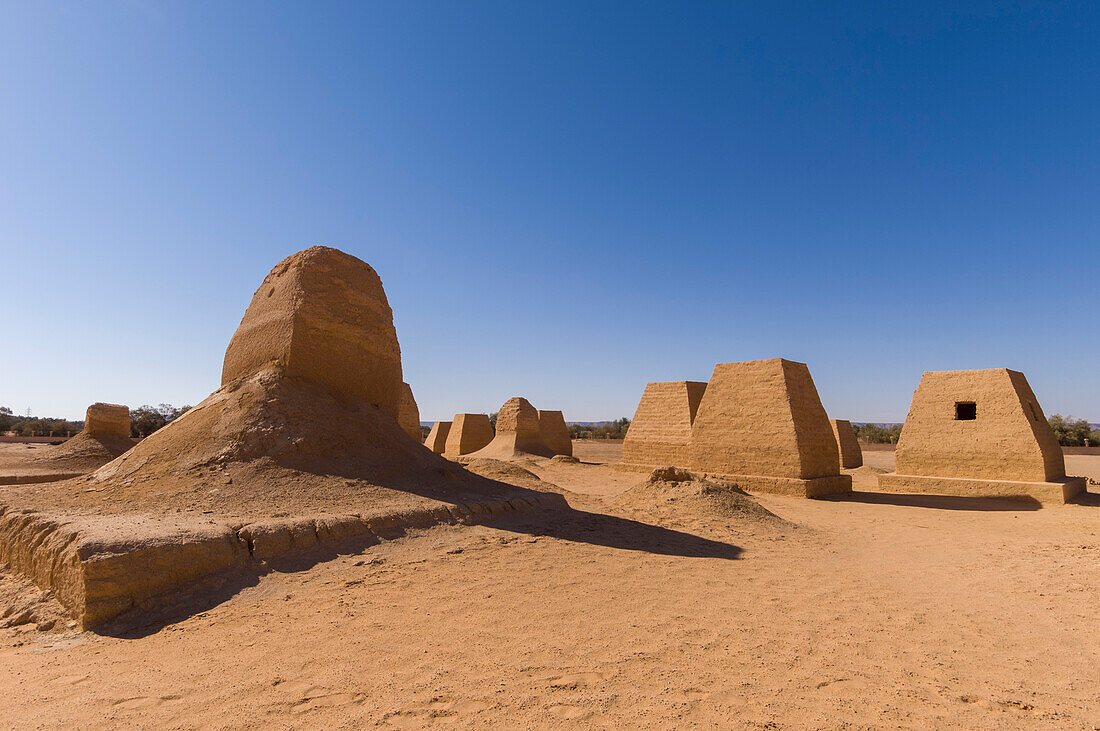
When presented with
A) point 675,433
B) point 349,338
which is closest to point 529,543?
point 349,338

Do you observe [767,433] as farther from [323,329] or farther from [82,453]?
[82,453]

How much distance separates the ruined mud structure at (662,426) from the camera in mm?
15000

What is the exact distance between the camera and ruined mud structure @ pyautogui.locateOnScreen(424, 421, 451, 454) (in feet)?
78.5

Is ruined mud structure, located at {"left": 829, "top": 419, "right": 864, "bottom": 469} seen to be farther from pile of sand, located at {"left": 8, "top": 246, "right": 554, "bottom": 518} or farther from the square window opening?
pile of sand, located at {"left": 8, "top": 246, "right": 554, "bottom": 518}

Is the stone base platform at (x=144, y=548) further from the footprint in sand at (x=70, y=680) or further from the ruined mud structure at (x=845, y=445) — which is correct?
the ruined mud structure at (x=845, y=445)

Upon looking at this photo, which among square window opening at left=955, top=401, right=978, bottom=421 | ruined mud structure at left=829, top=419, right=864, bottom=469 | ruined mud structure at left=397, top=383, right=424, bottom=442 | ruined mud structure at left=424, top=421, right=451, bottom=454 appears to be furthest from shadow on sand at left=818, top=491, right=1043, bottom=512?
ruined mud structure at left=424, top=421, right=451, bottom=454

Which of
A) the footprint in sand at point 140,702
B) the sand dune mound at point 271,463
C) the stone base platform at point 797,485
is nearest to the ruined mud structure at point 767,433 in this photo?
the stone base platform at point 797,485

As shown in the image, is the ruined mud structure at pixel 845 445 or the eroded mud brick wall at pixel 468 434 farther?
the eroded mud brick wall at pixel 468 434

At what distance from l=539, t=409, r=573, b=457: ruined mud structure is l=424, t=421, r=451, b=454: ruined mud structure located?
4.65 meters

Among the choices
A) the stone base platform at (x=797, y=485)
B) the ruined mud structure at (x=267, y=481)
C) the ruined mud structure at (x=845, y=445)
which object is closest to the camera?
the ruined mud structure at (x=267, y=481)

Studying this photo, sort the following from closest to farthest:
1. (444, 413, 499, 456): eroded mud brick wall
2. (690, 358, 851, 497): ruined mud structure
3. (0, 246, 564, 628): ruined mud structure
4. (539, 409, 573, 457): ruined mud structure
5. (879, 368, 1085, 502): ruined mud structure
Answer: (0, 246, 564, 628): ruined mud structure
(879, 368, 1085, 502): ruined mud structure
(690, 358, 851, 497): ruined mud structure
(539, 409, 573, 457): ruined mud structure
(444, 413, 499, 456): eroded mud brick wall

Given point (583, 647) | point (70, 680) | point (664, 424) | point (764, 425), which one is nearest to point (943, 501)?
point (764, 425)

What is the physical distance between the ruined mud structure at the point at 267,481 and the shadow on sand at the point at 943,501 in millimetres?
7304

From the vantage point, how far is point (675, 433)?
15172 millimetres
